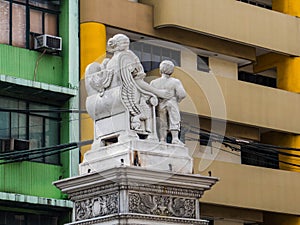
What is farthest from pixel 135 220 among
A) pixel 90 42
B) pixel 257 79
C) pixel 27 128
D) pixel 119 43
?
pixel 257 79

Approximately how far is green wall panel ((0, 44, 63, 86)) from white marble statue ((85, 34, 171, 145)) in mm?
12689

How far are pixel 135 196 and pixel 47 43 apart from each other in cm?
1429

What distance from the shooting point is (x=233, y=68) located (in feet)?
110

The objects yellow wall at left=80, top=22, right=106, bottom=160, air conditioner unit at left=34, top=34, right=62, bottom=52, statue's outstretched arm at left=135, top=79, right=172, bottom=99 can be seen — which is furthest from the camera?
yellow wall at left=80, top=22, right=106, bottom=160

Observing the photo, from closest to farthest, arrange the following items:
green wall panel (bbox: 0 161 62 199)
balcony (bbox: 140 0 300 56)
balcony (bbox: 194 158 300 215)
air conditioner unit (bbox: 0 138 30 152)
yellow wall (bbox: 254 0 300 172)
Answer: air conditioner unit (bbox: 0 138 30 152) < green wall panel (bbox: 0 161 62 199) < balcony (bbox: 140 0 300 56) < balcony (bbox: 194 158 300 215) < yellow wall (bbox: 254 0 300 172)

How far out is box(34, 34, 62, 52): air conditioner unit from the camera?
2809 centimetres

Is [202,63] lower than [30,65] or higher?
higher

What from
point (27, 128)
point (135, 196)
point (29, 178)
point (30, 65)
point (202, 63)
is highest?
point (202, 63)

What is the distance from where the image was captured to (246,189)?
31125mm

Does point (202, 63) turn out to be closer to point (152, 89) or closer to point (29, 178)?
point (29, 178)

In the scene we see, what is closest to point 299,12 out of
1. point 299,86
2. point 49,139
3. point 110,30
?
point 299,86

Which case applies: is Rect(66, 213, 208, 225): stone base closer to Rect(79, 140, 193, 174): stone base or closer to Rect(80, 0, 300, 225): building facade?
Rect(79, 140, 193, 174): stone base

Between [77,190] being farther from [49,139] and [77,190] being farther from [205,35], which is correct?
[205,35]

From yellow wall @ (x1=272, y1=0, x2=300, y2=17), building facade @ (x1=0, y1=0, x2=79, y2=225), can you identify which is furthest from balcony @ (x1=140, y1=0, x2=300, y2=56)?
building facade @ (x1=0, y1=0, x2=79, y2=225)
